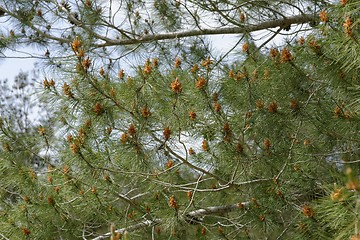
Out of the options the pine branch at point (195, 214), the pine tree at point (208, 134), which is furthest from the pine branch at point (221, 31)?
the pine branch at point (195, 214)

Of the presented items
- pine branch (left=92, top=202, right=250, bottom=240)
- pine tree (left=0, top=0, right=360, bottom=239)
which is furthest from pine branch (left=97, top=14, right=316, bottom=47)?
pine branch (left=92, top=202, right=250, bottom=240)

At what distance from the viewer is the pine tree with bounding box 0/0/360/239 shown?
73.4 inches

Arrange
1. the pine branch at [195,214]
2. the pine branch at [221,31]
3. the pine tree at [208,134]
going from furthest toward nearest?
the pine branch at [221,31] → the pine branch at [195,214] → the pine tree at [208,134]

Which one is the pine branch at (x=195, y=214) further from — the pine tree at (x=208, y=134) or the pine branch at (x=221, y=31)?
the pine branch at (x=221, y=31)

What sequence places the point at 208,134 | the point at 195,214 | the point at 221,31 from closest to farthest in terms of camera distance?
the point at 208,134 → the point at 195,214 → the point at 221,31

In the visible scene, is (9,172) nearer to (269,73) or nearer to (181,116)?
(181,116)

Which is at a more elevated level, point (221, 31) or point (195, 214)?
point (221, 31)

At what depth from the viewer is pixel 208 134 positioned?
2092 millimetres

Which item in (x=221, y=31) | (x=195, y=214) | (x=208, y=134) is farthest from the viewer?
(x=221, y=31)

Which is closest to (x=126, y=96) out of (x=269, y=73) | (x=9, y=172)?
(x=269, y=73)

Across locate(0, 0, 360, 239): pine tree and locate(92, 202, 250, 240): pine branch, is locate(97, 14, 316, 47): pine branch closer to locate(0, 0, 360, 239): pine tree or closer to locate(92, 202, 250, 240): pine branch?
locate(0, 0, 360, 239): pine tree

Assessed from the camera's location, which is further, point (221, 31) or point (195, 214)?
point (221, 31)

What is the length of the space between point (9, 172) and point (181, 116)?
1121 mm

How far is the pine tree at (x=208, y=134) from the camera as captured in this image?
73.4 inches
